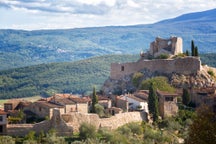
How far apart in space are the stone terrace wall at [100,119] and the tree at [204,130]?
2423 centimetres

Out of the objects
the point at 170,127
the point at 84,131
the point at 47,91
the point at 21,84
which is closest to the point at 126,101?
the point at 170,127

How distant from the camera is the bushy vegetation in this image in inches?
2665

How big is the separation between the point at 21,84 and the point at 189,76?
113 m

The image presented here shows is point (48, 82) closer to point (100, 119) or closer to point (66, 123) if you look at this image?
point (100, 119)

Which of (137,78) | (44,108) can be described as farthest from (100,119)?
(137,78)

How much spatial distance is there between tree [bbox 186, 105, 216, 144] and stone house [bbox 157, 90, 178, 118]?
30.4 meters

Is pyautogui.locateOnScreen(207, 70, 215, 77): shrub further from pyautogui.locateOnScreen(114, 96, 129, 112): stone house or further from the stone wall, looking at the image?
the stone wall

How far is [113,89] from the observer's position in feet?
255

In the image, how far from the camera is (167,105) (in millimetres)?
61500

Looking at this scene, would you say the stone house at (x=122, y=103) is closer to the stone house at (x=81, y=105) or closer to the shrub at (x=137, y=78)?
the stone house at (x=81, y=105)

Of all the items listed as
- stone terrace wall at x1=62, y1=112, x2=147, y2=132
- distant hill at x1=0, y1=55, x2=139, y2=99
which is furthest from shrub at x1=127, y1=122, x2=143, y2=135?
distant hill at x1=0, y1=55, x2=139, y2=99

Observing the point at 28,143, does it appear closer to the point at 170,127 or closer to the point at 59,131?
the point at 59,131

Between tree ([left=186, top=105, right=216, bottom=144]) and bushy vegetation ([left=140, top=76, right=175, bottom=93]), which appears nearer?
tree ([left=186, top=105, right=216, bottom=144])

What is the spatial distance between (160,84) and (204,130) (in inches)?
1525
